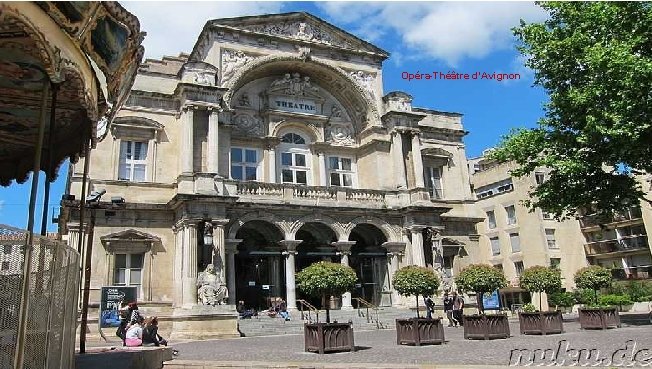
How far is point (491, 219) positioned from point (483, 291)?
106 feet

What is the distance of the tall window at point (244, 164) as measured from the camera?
27016 mm

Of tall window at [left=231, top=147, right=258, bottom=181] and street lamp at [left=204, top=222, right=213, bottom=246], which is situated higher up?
tall window at [left=231, top=147, right=258, bottom=181]

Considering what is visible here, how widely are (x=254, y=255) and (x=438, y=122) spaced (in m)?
14.6

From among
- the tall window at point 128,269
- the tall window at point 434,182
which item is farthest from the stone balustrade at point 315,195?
the tall window at point 128,269

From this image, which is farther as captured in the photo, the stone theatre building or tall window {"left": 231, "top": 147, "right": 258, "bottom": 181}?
tall window {"left": 231, "top": 147, "right": 258, "bottom": 181}

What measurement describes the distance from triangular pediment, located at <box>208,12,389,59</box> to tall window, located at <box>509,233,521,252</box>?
2401cm

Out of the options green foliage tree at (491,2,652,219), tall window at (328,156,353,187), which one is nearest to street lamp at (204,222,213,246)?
tall window at (328,156,353,187)

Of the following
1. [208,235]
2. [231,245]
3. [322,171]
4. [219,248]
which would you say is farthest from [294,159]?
[208,235]

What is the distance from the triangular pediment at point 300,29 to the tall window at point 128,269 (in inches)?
486

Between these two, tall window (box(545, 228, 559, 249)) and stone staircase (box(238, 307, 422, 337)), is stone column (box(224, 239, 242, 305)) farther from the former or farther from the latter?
tall window (box(545, 228, 559, 249))

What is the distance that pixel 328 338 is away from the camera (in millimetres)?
13781

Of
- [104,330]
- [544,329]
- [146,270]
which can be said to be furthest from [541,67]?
[104,330]

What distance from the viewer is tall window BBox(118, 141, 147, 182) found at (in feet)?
79.8

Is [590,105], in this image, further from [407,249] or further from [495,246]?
[495,246]
